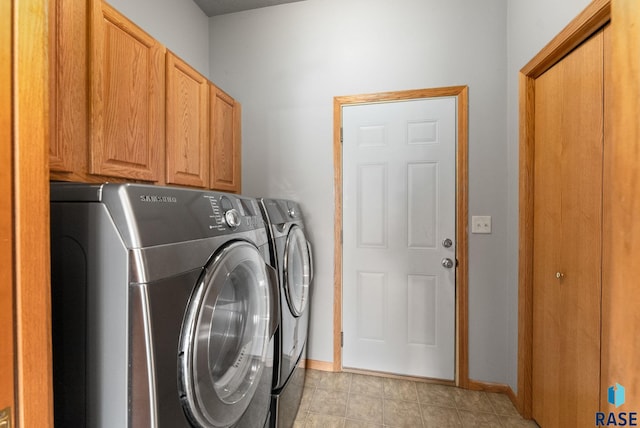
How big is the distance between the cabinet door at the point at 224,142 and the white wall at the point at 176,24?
552 millimetres

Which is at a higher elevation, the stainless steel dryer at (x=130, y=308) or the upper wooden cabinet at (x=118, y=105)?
the upper wooden cabinet at (x=118, y=105)

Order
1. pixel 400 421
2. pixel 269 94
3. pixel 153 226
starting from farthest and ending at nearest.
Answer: pixel 269 94
pixel 400 421
pixel 153 226

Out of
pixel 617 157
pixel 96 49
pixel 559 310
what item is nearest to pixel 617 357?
pixel 617 157

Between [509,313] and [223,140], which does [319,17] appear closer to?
[223,140]

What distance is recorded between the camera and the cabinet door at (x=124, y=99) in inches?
43.1

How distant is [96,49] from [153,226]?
35.4 inches

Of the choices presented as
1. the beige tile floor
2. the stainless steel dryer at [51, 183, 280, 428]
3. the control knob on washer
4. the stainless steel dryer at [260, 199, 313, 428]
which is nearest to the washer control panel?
the control knob on washer

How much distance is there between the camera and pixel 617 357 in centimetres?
73

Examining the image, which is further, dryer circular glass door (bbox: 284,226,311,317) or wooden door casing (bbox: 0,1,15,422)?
dryer circular glass door (bbox: 284,226,311,317)

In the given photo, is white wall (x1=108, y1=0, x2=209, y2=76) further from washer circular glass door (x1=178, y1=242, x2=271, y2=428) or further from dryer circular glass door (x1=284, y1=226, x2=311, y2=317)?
washer circular glass door (x1=178, y1=242, x2=271, y2=428)

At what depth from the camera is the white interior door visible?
2.01 metres

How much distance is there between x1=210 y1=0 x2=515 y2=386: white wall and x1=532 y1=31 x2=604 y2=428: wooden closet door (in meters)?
0.29

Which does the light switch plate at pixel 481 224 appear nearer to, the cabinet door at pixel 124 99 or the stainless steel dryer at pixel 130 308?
the stainless steel dryer at pixel 130 308

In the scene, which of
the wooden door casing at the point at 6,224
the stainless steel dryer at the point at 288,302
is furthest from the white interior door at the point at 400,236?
the wooden door casing at the point at 6,224
